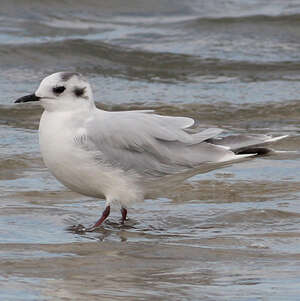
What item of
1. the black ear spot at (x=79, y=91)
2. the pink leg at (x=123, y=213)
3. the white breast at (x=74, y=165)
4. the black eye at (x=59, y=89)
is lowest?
the pink leg at (x=123, y=213)

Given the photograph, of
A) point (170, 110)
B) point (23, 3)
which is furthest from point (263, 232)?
point (23, 3)

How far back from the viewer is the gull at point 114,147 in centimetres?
559

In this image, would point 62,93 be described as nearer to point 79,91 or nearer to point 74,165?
point 79,91

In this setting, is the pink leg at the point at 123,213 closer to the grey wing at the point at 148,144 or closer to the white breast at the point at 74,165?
the white breast at the point at 74,165

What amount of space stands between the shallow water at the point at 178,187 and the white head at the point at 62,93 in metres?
0.73

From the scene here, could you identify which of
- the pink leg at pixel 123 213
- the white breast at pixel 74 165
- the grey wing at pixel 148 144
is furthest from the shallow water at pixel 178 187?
the grey wing at pixel 148 144

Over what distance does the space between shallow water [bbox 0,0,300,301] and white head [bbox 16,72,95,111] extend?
73cm

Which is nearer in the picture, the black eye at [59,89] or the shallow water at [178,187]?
the shallow water at [178,187]

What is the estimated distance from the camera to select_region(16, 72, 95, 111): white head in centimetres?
573

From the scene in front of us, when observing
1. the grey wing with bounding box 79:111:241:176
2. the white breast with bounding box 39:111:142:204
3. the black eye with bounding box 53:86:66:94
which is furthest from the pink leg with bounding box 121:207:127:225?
the black eye with bounding box 53:86:66:94

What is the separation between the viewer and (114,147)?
572cm

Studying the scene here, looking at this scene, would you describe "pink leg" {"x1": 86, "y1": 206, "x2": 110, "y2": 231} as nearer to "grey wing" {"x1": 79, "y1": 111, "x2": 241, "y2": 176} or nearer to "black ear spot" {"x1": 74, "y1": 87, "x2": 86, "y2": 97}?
"grey wing" {"x1": 79, "y1": 111, "x2": 241, "y2": 176}

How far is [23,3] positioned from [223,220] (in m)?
9.18

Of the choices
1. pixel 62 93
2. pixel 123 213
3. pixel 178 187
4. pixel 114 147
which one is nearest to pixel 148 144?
pixel 114 147
